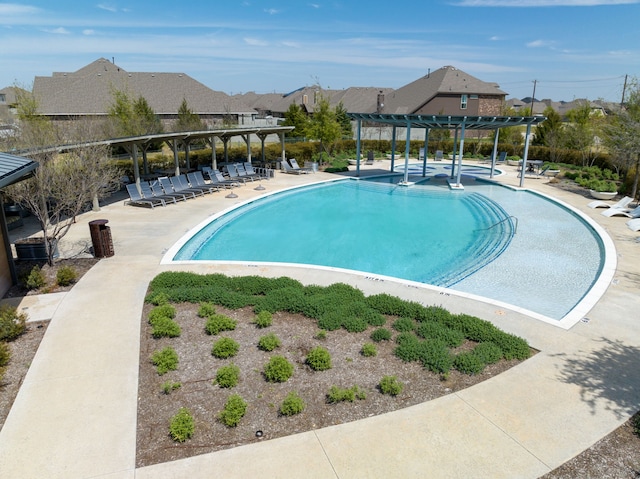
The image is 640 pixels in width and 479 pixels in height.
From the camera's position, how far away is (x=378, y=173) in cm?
2817

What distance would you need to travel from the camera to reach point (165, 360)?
6551 millimetres

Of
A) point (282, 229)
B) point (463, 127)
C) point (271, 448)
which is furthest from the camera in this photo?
point (463, 127)

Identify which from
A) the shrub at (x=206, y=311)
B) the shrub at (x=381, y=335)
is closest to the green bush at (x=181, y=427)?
the shrub at (x=206, y=311)

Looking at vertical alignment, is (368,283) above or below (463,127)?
below

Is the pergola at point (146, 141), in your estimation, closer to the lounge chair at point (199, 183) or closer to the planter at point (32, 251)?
the lounge chair at point (199, 183)

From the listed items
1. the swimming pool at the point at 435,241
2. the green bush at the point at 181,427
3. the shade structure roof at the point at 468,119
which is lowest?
the swimming pool at the point at 435,241

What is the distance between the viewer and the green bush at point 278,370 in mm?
6223

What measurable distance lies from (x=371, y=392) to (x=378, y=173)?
23249 mm

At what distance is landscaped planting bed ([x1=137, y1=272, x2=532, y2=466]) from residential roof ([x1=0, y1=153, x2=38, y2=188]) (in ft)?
10.6

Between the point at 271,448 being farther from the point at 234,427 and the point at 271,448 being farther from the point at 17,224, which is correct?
the point at 17,224

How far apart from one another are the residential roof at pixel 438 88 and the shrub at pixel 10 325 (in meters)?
46.7

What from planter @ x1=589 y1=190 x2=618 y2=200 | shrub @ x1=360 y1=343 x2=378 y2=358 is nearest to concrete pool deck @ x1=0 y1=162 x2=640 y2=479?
shrub @ x1=360 y1=343 x2=378 y2=358

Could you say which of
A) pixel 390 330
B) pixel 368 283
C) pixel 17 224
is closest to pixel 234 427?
pixel 390 330

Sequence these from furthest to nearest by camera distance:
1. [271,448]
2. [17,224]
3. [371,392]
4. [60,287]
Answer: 1. [17,224]
2. [60,287]
3. [371,392]
4. [271,448]
